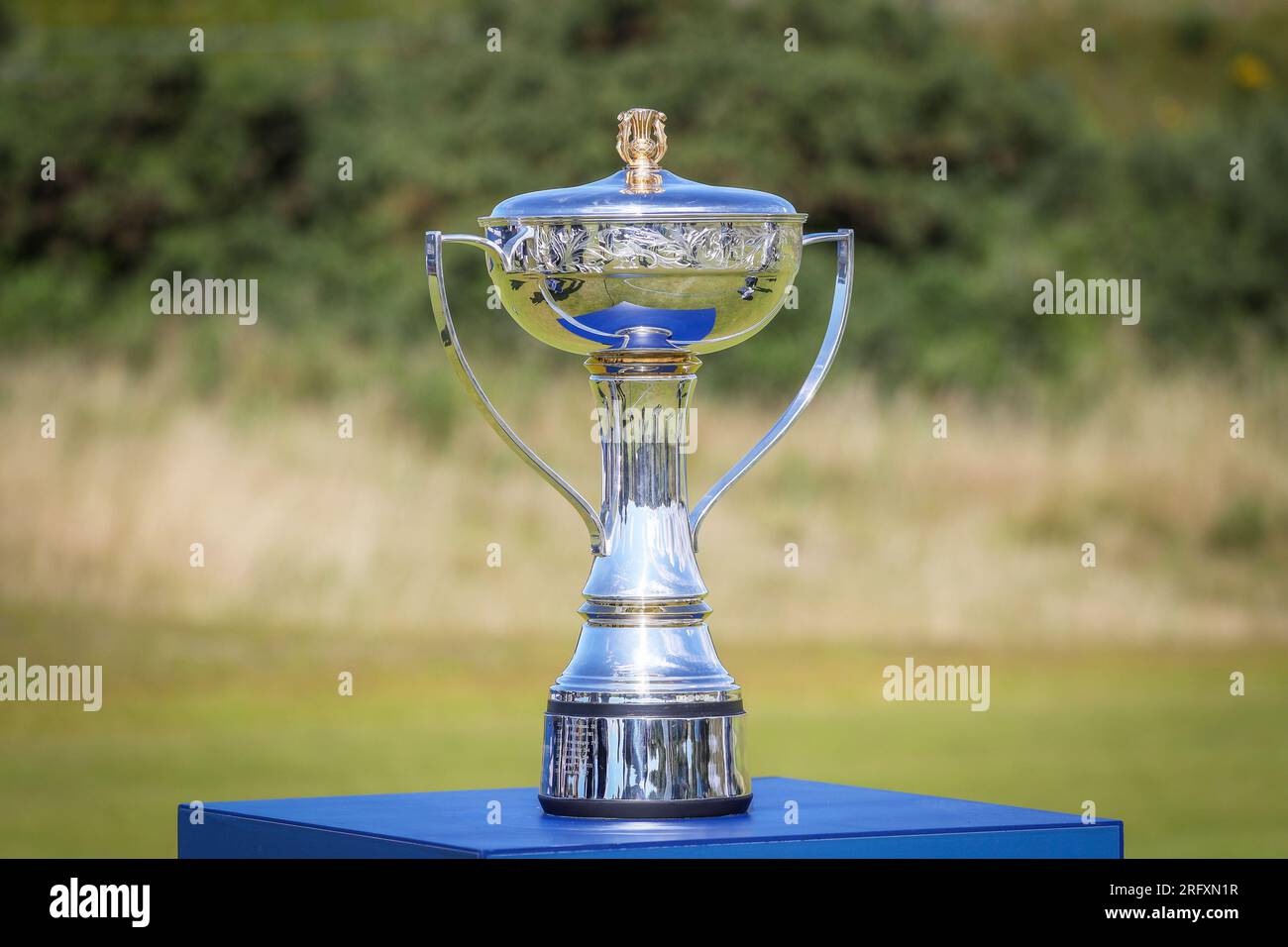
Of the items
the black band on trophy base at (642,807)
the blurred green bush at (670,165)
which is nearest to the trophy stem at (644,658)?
the black band on trophy base at (642,807)

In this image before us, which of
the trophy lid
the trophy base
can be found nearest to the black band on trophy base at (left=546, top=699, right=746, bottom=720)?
the trophy base

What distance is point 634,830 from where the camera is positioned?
227cm

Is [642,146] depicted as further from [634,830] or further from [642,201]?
[634,830]

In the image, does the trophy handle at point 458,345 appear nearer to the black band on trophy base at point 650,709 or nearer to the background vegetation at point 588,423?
the black band on trophy base at point 650,709

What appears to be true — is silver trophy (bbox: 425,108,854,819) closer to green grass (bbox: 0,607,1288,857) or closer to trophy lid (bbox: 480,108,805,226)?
trophy lid (bbox: 480,108,805,226)

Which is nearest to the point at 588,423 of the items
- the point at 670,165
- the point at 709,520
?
the point at 709,520

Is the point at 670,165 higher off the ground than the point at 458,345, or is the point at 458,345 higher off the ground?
the point at 670,165

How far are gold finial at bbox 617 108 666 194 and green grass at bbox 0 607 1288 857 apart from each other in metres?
3.58

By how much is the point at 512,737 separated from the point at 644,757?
471 cm

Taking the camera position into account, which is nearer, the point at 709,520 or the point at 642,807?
the point at 642,807

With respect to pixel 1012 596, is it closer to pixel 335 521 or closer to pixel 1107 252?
pixel 335 521

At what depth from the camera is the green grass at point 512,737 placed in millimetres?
6090

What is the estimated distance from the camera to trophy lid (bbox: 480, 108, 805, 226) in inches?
91.9

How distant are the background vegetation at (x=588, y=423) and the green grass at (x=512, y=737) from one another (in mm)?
26
